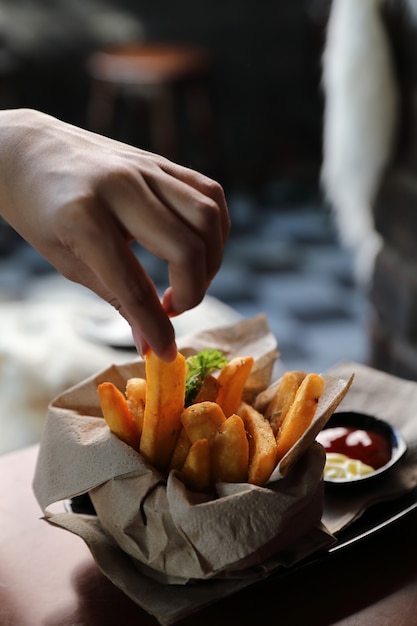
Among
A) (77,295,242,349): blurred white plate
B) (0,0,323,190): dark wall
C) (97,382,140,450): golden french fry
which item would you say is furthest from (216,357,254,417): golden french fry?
Result: (0,0,323,190): dark wall

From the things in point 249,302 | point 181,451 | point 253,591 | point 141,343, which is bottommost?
point 249,302

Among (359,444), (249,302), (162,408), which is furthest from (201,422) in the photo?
(249,302)

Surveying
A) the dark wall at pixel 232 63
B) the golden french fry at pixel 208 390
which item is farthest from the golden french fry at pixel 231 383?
the dark wall at pixel 232 63

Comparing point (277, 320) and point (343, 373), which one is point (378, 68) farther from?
point (277, 320)

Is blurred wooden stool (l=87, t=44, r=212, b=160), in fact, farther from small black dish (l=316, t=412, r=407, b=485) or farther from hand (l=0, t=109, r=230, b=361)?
hand (l=0, t=109, r=230, b=361)

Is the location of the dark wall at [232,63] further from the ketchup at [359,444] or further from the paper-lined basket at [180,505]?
the paper-lined basket at [180,505]

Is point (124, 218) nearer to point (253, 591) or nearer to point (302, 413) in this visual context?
point (302, 413)
